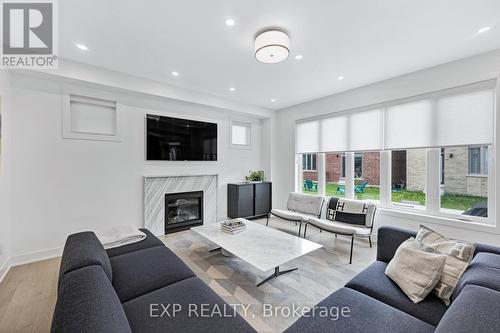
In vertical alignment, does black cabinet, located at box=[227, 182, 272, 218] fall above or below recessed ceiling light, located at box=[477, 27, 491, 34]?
below

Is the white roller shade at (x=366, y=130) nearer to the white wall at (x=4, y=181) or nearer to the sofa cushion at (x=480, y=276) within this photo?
the sofa cushion at (x=480, y=276)

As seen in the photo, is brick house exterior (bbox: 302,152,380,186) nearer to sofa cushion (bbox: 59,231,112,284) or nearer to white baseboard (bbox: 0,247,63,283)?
sofa cushion (bbox: 59,231,112,284)

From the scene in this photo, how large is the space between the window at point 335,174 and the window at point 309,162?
32cm

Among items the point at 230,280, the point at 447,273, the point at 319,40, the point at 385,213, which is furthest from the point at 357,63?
the point at 230,280

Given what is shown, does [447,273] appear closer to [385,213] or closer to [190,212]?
[385,213]

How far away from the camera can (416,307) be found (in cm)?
133

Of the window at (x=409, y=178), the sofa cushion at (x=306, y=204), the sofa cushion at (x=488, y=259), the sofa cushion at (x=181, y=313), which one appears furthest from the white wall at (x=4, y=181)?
the window at (x=409, y=178)

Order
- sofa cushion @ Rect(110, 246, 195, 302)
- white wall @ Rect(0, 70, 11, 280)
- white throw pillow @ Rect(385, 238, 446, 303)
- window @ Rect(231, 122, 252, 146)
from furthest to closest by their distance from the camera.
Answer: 1. window @ Rect(231, 122, 252, 146)
2. white wall @ Rect(0, 70, 11, 280)
3. sofa cushion @ Rect(110, 246, 195, 302)
4. white throw pillow @ Rect(385, 238, 446, 303)

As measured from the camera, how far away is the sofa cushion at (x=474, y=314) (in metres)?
0.87

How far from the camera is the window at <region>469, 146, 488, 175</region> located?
2.85 m

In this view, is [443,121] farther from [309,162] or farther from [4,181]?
[4,181]

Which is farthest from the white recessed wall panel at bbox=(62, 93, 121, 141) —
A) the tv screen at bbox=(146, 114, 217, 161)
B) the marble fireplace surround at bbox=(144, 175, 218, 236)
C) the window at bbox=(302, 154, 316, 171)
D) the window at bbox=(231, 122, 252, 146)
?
the window at bbox=(302, 154, 316, 171)

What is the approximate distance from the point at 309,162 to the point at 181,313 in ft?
13.9

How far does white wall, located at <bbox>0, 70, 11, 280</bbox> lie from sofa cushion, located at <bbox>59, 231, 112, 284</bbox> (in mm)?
1528
